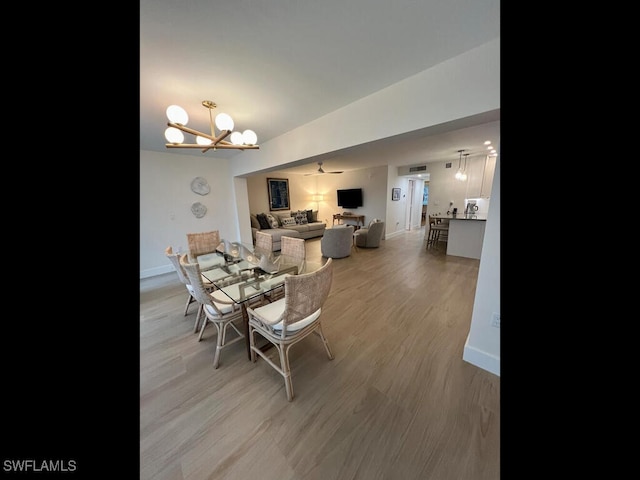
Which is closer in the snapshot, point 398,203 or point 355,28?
point 355,28

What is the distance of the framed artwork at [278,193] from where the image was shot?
619 cm

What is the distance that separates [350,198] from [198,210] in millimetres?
4238

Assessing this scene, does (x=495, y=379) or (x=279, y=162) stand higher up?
(x=279, y=162)

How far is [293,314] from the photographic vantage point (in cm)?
133

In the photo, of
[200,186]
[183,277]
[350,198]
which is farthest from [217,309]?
[350,198]

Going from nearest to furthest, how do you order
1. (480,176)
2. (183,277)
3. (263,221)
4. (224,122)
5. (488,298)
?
(488,298) → (224,122) → (183,277) → (480,176) → (263,221)

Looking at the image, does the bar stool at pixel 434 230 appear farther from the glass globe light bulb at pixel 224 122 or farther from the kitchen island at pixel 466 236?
the glass globe light bulb at pixel 224 122

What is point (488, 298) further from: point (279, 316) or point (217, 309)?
point (217, 309)

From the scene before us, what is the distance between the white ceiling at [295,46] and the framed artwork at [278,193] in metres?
4.10
